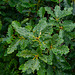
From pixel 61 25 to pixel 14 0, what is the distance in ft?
2.78

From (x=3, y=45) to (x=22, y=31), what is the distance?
808 millimetres

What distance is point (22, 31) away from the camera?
1.34 metres

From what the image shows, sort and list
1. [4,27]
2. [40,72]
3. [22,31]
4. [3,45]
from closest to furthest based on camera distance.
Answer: [22,31] < [40,72] < [3,45] < [4,27]

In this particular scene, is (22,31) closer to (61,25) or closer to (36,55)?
(36,55)

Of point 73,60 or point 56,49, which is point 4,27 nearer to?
point 56,49

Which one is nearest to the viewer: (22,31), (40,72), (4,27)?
(22,31)

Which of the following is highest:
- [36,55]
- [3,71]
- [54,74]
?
[36,55]

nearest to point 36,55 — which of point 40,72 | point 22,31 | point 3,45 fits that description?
point 40,72

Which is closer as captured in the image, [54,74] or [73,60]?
[54,74]

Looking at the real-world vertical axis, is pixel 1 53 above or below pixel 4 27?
below

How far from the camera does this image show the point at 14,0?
6.01 ft

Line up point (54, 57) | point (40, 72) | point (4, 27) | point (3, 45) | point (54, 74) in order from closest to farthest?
point (40, 72), point (54, 57), point (54, 74), point (3, 45), point (4, 27)

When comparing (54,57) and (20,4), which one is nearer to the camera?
(54,57)

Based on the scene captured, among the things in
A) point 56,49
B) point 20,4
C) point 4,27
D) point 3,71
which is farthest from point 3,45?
point 56,49
